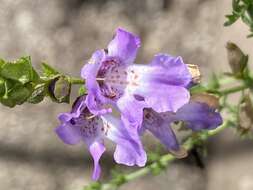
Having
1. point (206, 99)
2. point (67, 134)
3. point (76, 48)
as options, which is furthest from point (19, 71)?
point (76, 48)

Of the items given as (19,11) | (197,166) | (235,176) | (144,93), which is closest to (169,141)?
(144,93)

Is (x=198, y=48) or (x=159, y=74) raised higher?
(x=159, y=74)

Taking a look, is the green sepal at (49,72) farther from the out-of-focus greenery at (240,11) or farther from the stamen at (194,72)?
the out-of-focus greenery at (240,11)

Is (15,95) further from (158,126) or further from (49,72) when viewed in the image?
(158,126)

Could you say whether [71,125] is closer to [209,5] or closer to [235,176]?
[235,176]

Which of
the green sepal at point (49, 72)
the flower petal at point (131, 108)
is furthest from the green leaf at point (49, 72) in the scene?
the flower petal at point (131, 108)
